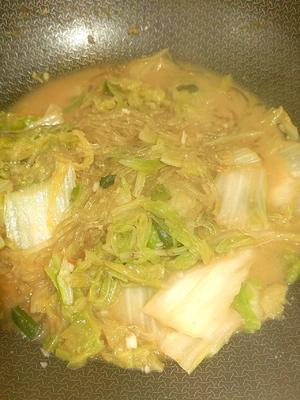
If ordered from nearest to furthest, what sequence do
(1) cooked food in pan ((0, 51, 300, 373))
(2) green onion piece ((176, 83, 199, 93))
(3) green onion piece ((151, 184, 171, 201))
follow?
(1) cooked food in pan ((0, 51, 300, 373)) < (3) green onion piece ((151, 184, 171, 201)) < (2) green onion piece ((176, 83, 199, 93))

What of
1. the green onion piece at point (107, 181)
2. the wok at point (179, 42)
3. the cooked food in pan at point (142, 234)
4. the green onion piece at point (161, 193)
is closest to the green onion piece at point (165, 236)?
the cooked food in pan at point (142, 234)

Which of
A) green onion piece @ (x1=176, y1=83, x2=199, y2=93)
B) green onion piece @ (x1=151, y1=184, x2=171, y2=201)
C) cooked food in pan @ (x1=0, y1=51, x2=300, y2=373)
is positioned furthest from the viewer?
green onion piece @ (x1=176, y1=83, x2=199, y2=93)

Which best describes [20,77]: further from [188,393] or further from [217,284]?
[188,393]

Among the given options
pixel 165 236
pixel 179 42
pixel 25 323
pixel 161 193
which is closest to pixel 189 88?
pixel 179 42

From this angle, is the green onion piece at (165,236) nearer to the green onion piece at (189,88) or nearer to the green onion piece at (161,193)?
the green onion piece at (161,193)

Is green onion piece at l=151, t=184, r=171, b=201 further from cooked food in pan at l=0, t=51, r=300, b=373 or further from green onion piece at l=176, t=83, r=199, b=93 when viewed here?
green onion piece at l=176, t=83, r=199, b=93

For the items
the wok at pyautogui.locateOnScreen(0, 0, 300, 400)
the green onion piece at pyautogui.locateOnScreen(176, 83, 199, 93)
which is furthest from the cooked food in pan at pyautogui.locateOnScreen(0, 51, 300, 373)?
the green onion piece at pyautogui.locateOnScreen(176, 83, 199, 93)

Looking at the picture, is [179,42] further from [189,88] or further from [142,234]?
[142,234]
